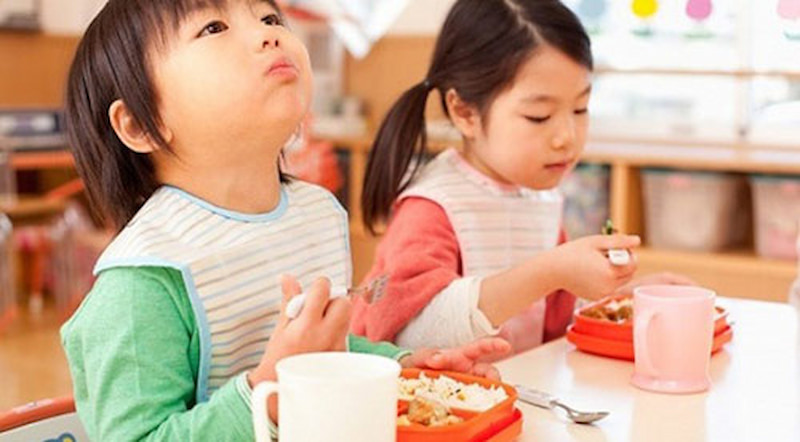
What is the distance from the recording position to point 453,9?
5.47ft

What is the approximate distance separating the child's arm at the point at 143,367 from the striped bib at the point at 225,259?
1 centimetres

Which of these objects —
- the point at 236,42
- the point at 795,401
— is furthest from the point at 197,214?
the point at 795,401

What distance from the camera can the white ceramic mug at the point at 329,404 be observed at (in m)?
0.76

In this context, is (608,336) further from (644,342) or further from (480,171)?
(480,171)

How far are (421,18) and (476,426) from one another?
381 cm

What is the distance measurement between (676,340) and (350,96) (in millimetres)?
3747

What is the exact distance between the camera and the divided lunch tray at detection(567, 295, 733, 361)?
1293 mm

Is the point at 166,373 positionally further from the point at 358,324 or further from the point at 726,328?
the point at 726,328

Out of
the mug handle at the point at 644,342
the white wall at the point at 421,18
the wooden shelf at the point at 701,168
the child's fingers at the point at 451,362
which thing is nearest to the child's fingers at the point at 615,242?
the mug handle at the point at 644,342

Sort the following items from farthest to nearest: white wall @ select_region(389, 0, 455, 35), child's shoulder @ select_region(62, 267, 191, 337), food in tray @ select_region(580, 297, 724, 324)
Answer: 1. white wall @ select_region(389, 0, 455, 35)
2. food in tray @ select_region(580, 297, 724, 324)
3. child's shoulder @ select_region(62, 267, 191, 337)

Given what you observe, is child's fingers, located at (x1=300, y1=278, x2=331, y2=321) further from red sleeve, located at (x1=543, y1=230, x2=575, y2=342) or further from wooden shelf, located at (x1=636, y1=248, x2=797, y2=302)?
wooden shelf, located at (x1=636, y1=248, x2=797, y2=302)

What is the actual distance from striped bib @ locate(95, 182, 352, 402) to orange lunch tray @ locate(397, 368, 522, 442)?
0.55 feet

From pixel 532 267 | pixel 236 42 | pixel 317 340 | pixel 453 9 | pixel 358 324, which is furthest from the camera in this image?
pixel 453 9

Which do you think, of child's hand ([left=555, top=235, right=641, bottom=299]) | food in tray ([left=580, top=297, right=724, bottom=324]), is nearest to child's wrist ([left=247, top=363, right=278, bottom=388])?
child's hand ([left=555, top=235, right=641, bottom=299])
